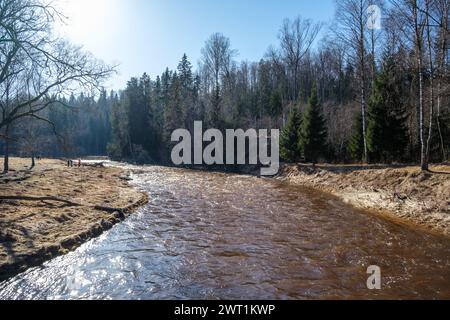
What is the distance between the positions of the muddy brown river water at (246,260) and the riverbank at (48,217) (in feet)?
1.31

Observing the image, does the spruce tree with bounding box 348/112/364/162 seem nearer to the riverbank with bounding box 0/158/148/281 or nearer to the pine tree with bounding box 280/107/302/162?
the pine tree with bounding box 280/107/302/162

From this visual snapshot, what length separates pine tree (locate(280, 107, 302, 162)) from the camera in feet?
94.7

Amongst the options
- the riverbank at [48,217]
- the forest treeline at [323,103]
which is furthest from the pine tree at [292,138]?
the riverbank at [48,217]

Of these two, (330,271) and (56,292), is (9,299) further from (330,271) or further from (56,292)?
(330,271)

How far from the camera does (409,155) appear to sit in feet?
77.5

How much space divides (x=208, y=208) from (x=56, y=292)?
8319 millimetres

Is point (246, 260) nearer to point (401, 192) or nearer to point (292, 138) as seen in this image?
point (401, 192)

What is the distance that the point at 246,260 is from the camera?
7953 mm

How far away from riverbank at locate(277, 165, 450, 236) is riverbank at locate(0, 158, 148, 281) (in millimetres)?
10334

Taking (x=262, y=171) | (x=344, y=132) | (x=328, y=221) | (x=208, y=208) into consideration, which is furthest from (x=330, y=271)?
(x=344, y=132)

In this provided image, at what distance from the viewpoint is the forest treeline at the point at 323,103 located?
15.3 metres

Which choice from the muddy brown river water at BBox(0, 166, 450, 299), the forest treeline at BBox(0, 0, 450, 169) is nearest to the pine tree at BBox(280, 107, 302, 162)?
the forest treeline at BBox(0, 0, 450, 169)

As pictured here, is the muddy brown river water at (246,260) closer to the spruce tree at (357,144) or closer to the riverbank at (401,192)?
the riverbank at (401,192)

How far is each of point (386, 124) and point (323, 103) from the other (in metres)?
19.1
